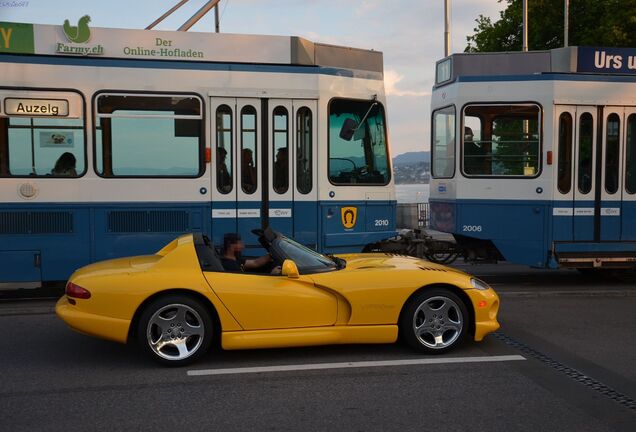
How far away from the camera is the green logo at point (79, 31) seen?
8.35 meters

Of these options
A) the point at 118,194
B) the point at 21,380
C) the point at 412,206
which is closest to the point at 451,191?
the point at 118,194

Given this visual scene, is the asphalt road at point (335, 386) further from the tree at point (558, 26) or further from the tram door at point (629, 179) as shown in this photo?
the tree at point (558, 26)

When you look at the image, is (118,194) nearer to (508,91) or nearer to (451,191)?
(451,191)

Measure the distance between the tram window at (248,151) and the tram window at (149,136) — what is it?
57cm

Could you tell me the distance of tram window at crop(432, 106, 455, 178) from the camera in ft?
33.6

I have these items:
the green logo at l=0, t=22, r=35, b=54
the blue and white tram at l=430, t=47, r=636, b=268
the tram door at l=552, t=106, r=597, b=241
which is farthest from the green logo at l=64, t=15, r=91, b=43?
the tram door at l=552, t=106, r=597, b=241

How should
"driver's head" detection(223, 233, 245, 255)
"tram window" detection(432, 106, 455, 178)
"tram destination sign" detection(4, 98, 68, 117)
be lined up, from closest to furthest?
"driver's head" detection(223, 233, 245, 255), "tram destination sign" detection(4, 98, 68, 117), "tram window" detection(432, 106, 455, 178)

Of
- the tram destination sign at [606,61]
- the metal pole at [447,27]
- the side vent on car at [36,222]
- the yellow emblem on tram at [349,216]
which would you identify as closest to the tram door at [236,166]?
the yellow emblem on tram at [349,216]

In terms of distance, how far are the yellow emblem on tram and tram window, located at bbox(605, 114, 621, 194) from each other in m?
3.94

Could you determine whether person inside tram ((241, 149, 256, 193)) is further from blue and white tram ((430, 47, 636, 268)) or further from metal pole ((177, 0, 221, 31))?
blue and white tram ((430, 47, 636, 268))

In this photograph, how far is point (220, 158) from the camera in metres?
8.79

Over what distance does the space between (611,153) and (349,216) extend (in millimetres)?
4199

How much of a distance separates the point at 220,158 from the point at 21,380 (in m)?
4.21

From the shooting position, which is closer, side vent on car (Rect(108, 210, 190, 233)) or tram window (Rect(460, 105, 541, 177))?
side vent on car (Rect(108, 210, 190, 233))
